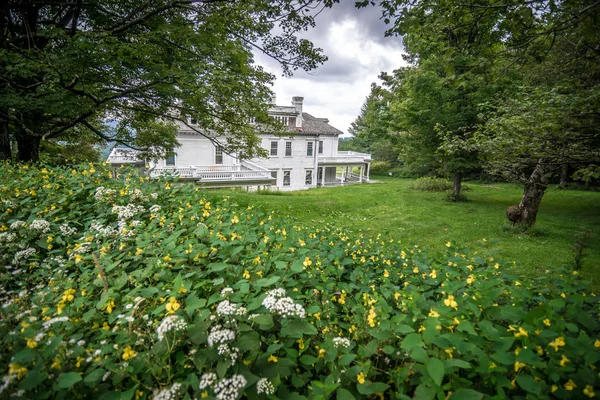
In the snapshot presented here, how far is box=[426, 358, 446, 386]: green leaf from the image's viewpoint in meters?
1.09

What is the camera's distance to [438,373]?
3.61 ft

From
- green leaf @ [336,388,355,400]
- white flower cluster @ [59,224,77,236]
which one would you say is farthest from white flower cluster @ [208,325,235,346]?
white flower cluster @ [59,224,77,236]

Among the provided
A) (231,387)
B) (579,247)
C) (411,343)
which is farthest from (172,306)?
(579,247)

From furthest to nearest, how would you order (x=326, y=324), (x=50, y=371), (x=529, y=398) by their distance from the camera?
(x=326, y=324)
(x=50, y=371)
(x=529, y=398)

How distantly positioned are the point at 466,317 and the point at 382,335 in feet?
2.06

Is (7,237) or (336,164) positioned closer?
(7,237)

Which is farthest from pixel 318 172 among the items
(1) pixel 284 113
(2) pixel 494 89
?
(2) pixel 494 89

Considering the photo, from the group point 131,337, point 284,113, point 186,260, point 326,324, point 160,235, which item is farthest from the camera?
point 284,113

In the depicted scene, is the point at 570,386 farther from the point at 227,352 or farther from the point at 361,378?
the point at 227,352

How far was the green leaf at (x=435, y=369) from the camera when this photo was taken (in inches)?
42.8

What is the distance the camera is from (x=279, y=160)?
2559 cm

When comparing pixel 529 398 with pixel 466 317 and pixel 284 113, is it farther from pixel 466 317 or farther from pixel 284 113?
pixel 284 113

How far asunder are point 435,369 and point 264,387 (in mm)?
755

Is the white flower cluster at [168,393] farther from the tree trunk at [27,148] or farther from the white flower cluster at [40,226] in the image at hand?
the tree trunk at [27,148]
